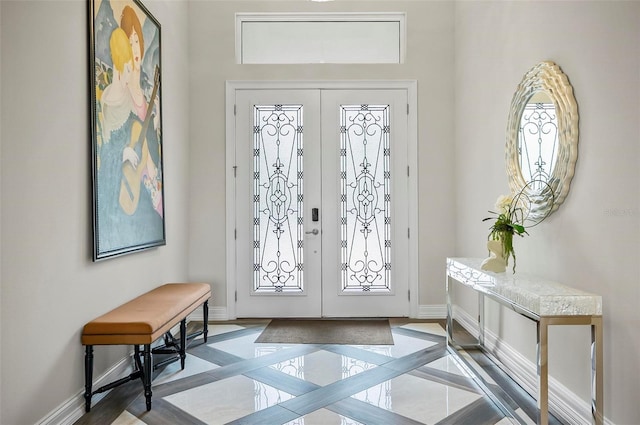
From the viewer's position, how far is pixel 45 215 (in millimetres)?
2131

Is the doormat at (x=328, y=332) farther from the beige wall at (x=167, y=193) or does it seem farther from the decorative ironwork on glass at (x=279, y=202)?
the beige wall at (x=167, y=193)

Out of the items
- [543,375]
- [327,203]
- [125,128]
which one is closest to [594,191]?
[543,375]

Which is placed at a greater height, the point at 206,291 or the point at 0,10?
the point at 0,10

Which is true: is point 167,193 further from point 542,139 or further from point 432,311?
point 542,139

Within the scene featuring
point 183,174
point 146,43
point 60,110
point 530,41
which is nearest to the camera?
point 60,110

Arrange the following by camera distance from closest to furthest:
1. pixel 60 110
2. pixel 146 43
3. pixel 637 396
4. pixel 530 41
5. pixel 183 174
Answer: pixel 637 396 → pixel 60 110 → pixel 530 41 → pixel 146 43 → pixel 183 174

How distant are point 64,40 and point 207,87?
2176mm

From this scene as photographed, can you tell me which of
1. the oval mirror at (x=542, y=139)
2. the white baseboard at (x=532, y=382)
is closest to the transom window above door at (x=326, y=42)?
the oval mirror at (x=542, y=139)

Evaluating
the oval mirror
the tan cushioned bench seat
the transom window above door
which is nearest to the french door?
the transom window above door

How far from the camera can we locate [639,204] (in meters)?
1.83

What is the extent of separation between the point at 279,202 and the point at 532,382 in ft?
8.85

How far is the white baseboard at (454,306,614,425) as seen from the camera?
2217 millimetres

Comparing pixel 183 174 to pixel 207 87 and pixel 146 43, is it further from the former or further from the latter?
pixel 146 43

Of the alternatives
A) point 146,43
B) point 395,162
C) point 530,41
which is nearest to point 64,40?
point 146,43
